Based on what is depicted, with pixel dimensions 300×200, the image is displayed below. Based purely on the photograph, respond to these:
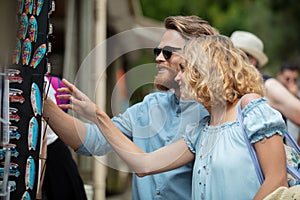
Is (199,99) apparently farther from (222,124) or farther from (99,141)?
(99,141)

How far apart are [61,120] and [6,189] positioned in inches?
31.3

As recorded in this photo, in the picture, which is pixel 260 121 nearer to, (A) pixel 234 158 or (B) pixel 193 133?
(A) pixel 234 158

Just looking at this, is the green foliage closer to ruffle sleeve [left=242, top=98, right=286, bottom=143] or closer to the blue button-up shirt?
the blue button-up shirt

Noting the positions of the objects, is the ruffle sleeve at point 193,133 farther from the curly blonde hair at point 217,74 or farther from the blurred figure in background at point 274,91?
the blurred figure in background at point 274,91

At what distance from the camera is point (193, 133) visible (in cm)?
340

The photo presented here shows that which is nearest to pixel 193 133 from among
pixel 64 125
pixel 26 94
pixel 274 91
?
pixel 64 125

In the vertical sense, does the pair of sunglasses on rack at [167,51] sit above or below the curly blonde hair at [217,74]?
above

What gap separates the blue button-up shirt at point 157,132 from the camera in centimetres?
355

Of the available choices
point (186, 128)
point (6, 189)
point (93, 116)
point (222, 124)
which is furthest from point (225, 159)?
point (6, 189)

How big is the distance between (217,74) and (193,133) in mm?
378

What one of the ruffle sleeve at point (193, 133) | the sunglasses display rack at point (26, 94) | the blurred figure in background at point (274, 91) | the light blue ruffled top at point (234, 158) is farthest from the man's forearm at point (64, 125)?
the blurred figure in background at point (274, 91)

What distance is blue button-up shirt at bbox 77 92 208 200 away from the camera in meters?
3.55

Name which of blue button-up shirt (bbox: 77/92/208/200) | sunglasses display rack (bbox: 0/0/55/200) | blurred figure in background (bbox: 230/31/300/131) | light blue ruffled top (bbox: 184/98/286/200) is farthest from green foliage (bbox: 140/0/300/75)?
sunglasses display rack (bbox: 0/0/55/200)

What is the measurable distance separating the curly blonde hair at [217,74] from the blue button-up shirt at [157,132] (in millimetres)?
323
